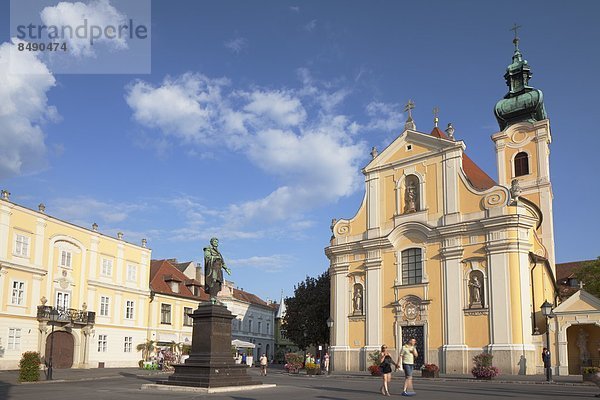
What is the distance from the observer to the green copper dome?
1961 inches

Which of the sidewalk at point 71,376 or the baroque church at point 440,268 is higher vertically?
the baroque church at point 440,268

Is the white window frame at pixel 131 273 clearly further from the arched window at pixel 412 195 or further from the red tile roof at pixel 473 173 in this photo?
the red tile roof at pixel 473 173

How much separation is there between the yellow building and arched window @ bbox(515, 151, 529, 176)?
Answer: 3271cm

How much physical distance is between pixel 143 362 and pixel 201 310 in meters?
27.6

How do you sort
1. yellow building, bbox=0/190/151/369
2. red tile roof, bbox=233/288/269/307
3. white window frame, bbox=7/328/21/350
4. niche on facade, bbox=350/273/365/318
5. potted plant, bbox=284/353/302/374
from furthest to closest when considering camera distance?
red tile roof, bbox=233/288/269/307
niche on facade, bbox=350/273/365/318
potted plant, bbox=284/353/302/374
yellow building, bbox=0/190/151/369
white window frame, bbox=7/328/21/350

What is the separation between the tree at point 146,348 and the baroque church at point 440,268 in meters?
16.9

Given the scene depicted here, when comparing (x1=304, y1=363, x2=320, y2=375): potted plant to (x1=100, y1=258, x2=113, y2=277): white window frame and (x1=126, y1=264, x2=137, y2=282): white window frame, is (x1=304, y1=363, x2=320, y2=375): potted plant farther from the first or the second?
(x1=126, y1=264, x2=137, y2=282): white window frame

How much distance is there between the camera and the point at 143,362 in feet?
145

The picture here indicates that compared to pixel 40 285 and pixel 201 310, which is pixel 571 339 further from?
pixel 40 285

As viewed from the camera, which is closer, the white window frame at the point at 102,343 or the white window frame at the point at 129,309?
the white window frame at the point at 102,343

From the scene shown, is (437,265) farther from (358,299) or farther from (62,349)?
(62,349)

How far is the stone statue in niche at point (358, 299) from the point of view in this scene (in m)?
37.6

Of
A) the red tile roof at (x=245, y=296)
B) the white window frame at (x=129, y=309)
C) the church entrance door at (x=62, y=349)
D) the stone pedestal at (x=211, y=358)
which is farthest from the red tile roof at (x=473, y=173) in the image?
the red tile roof at (x=245, y=296)

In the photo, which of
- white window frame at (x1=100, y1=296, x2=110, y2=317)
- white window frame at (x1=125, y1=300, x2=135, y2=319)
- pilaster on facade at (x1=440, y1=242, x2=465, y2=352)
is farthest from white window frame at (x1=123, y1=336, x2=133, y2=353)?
pilaster on facade at (x1=440, y1=242, x2=465, y2=352)
